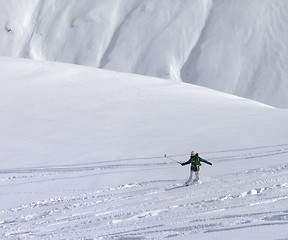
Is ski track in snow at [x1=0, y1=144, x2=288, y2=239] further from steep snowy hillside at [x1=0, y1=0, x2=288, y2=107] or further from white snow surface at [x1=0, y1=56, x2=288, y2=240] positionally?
steep snowy hillside at [x1=0, y1=0, x2=288, y2=107]

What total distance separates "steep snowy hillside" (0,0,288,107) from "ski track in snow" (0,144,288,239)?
188 feet

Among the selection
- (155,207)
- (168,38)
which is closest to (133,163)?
(155,207)

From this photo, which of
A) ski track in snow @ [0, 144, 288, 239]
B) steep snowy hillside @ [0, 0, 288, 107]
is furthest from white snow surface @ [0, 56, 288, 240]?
steep snowy hillside @ [0, 0, 288, 107]

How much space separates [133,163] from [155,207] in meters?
3.90

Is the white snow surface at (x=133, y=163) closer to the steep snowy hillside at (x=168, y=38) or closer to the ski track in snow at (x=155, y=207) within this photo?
the ski track in snow at (x=155, y=207)

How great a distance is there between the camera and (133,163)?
1331cm

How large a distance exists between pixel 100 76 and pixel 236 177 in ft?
57.7

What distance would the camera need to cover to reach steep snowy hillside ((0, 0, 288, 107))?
73188mm

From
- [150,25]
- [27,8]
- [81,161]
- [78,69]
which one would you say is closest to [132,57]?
[150,25]

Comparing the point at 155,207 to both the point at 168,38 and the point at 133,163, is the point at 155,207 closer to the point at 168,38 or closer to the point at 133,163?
the point at 133,163

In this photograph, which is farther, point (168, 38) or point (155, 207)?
point (168, 38)

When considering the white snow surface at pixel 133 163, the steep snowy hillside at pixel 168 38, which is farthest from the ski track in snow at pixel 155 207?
the steep snowy hillside at pixel 168 38

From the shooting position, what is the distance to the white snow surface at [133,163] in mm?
8438

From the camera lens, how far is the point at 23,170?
1359 cm
